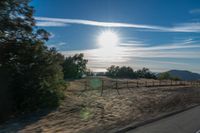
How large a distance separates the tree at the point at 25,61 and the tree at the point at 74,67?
4488cm

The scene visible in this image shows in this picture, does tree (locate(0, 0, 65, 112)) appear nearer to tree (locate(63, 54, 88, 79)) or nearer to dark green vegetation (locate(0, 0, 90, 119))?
dark green vegetation (locate(0, 0, 90, 119))

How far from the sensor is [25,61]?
1808cm

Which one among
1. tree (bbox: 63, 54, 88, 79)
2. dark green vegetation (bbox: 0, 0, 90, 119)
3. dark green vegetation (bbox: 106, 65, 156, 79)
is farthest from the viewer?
dark green vegetation (bbox: 106, 65, 156, 79)

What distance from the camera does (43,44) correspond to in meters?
19.1

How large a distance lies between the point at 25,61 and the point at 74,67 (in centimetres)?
5695

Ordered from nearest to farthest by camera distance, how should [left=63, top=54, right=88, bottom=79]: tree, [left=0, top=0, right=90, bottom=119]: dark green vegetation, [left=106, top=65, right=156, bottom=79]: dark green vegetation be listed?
[left=0, top=0, right=90, bottom=119]: dark green vegetation
[left=63, top=54, right=88, bottom=79]: tree
[left=106, top=65, right=156, bottom=79]: dark green vegetation

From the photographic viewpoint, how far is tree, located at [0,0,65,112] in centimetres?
1744

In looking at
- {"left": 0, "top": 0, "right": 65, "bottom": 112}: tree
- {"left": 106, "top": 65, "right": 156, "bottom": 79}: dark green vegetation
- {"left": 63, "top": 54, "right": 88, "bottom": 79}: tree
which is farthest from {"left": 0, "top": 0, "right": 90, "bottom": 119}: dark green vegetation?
{"left": 106, "top": 65, "right": 156, "bottom": 79}: dark green vegetation

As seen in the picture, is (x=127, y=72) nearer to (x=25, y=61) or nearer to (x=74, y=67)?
(x=74, y=67)

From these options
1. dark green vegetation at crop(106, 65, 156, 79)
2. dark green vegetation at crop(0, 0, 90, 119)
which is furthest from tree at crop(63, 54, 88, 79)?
dark green vegetation at crop(0, 0, 90, 119)

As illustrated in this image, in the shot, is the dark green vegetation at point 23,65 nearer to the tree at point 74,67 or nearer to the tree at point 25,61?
the tree at point 25,61

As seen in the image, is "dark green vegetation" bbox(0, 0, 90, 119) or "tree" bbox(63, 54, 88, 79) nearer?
"dark green vegetation" bbox(0, 0, 90, 119)

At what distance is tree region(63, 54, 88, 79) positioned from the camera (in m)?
69.0

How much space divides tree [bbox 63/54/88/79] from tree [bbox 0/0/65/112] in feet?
147
